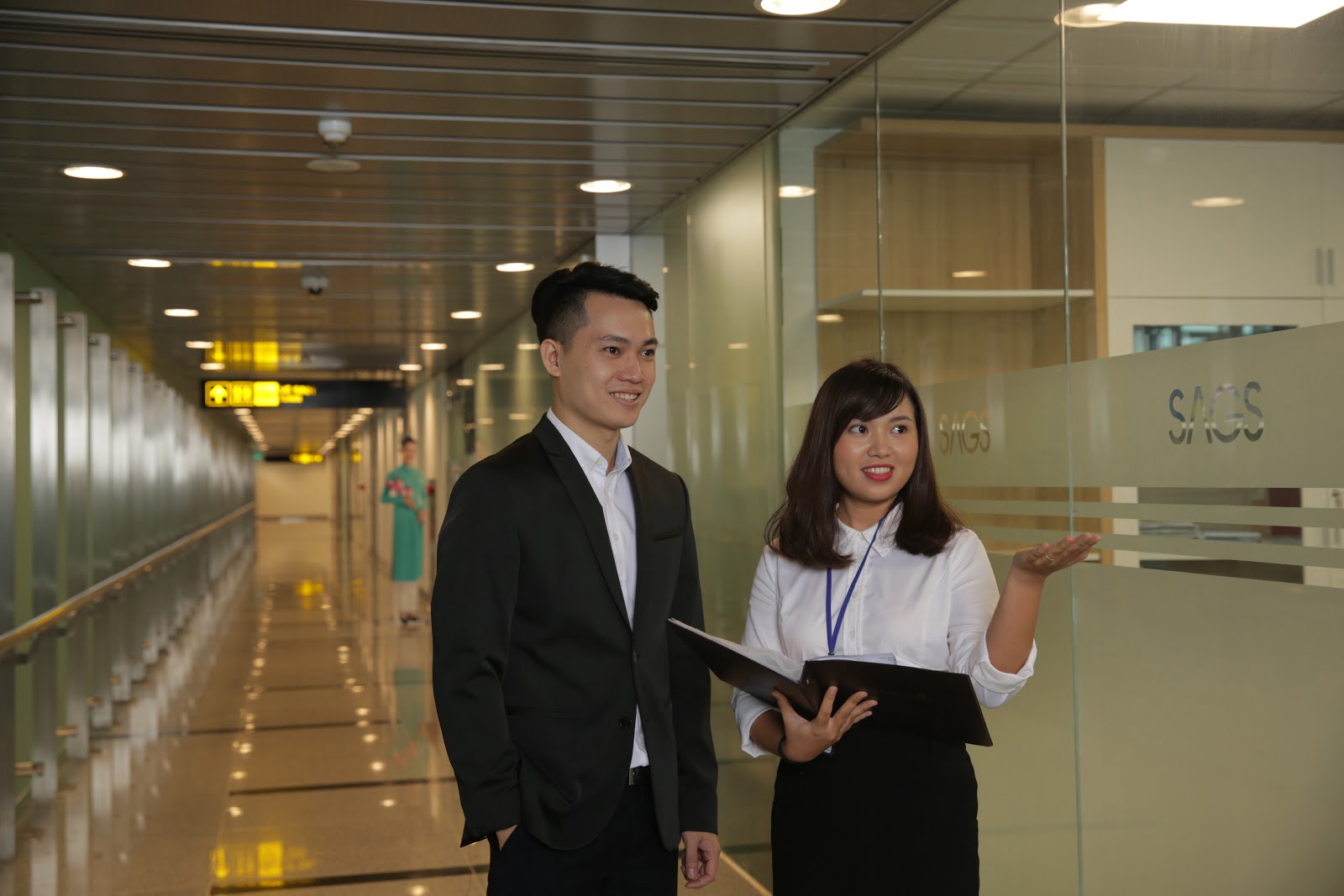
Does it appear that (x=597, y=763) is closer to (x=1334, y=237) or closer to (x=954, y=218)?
(x=1334, y=237)

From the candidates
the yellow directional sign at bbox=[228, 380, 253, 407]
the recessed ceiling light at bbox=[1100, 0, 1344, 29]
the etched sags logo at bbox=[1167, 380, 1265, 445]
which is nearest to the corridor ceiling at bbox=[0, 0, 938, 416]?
the recessed ceiling light at bbox=[1100, 0, 1344, 29]

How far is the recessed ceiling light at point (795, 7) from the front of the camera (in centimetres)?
332

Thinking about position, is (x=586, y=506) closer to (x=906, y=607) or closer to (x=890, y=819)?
(x=906, y=607)

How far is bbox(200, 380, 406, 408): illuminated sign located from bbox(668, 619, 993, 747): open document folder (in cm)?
1484

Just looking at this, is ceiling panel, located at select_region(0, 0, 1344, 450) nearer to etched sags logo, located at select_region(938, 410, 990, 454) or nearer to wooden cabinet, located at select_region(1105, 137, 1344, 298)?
wooden cabinet, located at select_region(1105, 137, 1344, 298)

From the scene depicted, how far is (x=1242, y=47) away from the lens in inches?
93.6

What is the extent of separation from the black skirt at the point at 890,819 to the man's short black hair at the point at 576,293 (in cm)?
87

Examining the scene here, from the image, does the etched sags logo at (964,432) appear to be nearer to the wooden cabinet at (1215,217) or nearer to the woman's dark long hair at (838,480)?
the wooden cabinet at (1215,217)

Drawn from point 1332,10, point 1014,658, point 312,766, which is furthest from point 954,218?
point 312,766

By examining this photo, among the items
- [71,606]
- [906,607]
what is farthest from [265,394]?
[906,607]

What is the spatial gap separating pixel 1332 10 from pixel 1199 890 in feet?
5.39

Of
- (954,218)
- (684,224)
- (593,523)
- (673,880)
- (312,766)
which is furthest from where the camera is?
(312,766)

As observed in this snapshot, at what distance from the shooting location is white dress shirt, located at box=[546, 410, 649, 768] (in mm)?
2338

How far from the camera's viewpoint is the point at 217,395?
16203 millimetres
